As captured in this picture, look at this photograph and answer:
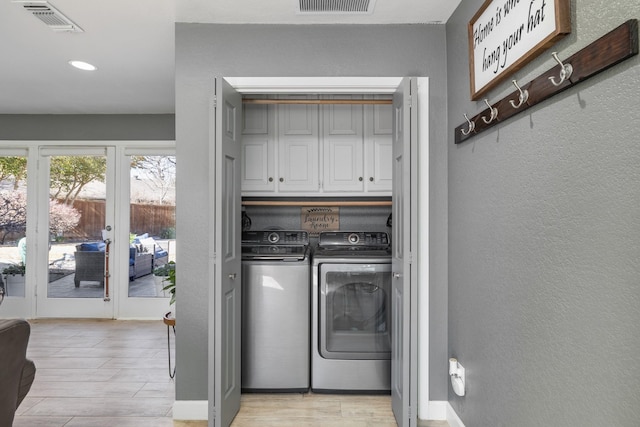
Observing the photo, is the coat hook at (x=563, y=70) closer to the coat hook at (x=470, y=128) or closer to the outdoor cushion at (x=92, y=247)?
the coat hook at (x=470, y=128)

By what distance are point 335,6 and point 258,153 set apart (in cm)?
127

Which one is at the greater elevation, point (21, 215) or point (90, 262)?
point (21, 215)

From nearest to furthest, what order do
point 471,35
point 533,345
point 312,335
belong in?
point 533,345 → point 471,35 → point 312,335

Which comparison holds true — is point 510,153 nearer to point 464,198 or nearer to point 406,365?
point 464,198

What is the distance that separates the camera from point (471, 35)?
200 centimetres

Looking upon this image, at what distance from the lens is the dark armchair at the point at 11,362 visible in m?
1.47

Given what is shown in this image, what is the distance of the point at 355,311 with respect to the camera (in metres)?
2.89

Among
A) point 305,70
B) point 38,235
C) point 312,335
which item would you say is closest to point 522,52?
point 305,70

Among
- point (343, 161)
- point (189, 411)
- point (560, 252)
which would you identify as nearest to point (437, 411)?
point (189, 411)

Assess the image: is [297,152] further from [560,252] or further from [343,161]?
[560,252]

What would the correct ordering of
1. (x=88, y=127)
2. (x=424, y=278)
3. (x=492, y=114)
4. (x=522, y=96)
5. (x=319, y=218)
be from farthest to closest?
1. (x=88, y=127)
2. (x=319, y=218)
3. (x=424, y=278)
4. (x=492, y=114)
5. (x=522, y=96)

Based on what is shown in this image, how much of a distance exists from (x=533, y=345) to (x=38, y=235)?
17.5 feet

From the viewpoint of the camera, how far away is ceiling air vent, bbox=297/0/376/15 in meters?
2.22

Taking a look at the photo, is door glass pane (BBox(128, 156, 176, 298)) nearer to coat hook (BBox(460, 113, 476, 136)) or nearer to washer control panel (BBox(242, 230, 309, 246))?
washer control panel (BBox(242, 230, 309, 246))
